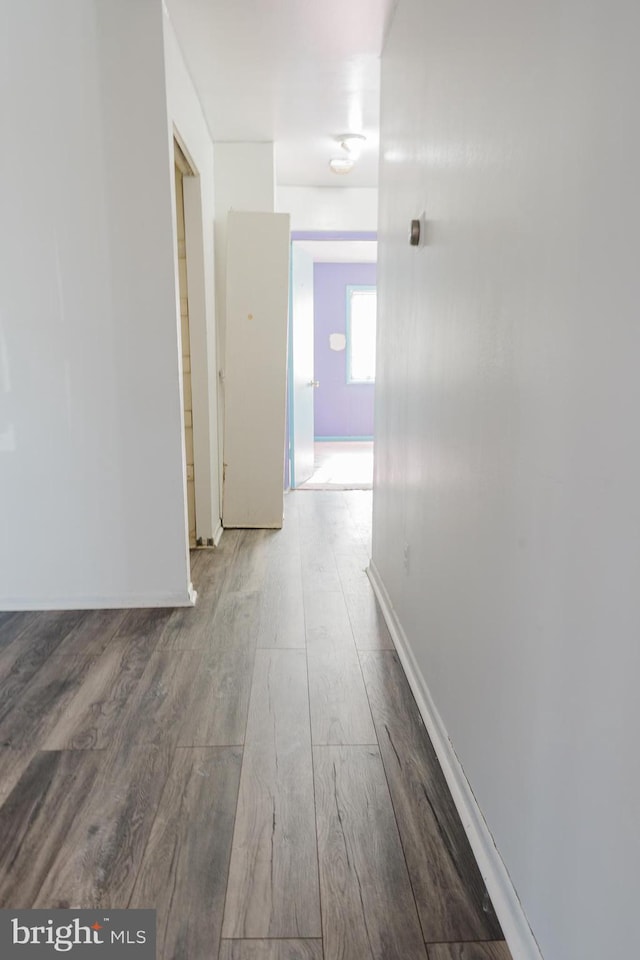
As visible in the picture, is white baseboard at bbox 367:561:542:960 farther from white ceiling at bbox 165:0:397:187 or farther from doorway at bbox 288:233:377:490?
doorway at bbox 288:233:377:490

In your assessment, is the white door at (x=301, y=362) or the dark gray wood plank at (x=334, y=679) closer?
the dark gray wood plank at (x=334, y=679)

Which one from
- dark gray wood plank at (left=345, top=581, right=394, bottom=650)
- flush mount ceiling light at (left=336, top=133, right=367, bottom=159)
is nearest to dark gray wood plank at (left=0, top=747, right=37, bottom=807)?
dark gray wood plank at (left=345, top=581, right=394, bottom=650)

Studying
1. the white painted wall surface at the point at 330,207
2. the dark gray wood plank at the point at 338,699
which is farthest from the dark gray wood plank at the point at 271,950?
the white painted wall surface at the point at 330,207

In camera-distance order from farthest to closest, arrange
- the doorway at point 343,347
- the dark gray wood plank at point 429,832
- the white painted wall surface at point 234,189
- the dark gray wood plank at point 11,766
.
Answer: the doorway at point 343,347 < the white painted wall surface at point 234,189 < the dark gray wood plank at point 11,766 < the dark gray wood plank at point 429,832

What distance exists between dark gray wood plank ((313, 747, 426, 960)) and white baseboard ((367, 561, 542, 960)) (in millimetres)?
168

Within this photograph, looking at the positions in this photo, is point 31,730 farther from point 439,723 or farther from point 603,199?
point 603,199

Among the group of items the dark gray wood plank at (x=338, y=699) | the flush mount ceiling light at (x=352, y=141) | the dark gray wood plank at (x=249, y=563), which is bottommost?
the dark gray wood plank at (x=249, y=563)

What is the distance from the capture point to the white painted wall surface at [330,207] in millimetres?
5441

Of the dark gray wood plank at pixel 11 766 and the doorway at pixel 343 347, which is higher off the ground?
the doorway at pixel 343 347

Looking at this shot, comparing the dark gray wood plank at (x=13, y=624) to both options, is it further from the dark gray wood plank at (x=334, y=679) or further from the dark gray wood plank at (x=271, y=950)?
the dark gray wood plank at (x=271, y=950)

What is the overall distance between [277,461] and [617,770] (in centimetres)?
369

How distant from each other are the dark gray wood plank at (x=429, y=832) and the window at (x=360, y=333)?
7.49 metres

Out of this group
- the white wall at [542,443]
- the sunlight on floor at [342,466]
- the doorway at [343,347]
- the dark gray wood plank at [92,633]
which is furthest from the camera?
the doorway at [343,347]

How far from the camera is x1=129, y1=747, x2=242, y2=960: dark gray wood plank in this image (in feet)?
4.16
